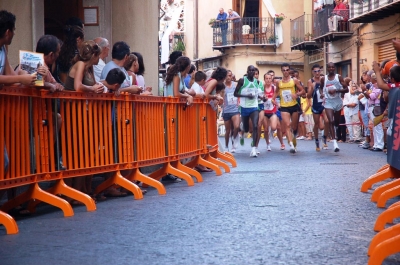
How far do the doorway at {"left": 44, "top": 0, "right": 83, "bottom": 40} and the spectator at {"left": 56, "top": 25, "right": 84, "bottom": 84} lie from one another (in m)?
5.43

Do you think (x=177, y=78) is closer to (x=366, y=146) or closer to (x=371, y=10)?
(x=366, y=146)

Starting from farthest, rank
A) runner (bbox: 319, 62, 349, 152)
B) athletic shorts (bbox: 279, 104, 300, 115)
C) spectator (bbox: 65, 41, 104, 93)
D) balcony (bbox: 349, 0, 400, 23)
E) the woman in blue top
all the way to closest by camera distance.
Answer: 1. balcony (bbox: 349, 0, 400, 23)
2. athletic shorts (bbox: 279, 104, 300, 115)
3. runner (bbox: 319, 62, 349, 152)
4. the woman in blue top
5. spectator (bbox: 65, 41, 104, 93)

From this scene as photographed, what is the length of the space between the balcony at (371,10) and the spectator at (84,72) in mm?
20475

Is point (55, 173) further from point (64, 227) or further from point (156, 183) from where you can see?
point (156, 183)

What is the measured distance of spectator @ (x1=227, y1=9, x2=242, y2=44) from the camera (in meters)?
46.8

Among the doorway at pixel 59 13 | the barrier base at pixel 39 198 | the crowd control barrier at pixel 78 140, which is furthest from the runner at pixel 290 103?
the barrier base at pixel 39 198

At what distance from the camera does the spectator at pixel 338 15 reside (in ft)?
118

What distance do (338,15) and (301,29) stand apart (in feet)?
21.6

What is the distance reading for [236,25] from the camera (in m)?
47.1

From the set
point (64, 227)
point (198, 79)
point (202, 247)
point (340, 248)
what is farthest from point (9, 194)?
point (198, 79)

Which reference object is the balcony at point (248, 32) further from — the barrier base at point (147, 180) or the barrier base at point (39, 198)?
the barrier base at point (39, 198)

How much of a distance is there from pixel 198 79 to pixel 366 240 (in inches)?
383

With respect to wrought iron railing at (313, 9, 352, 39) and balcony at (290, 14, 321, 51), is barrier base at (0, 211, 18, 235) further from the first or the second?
balcony at (290, 14, 321, 51)

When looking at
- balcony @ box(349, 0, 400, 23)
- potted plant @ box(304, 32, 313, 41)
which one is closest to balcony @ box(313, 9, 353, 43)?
potted plant @ box(304, 32, 313, 41)
